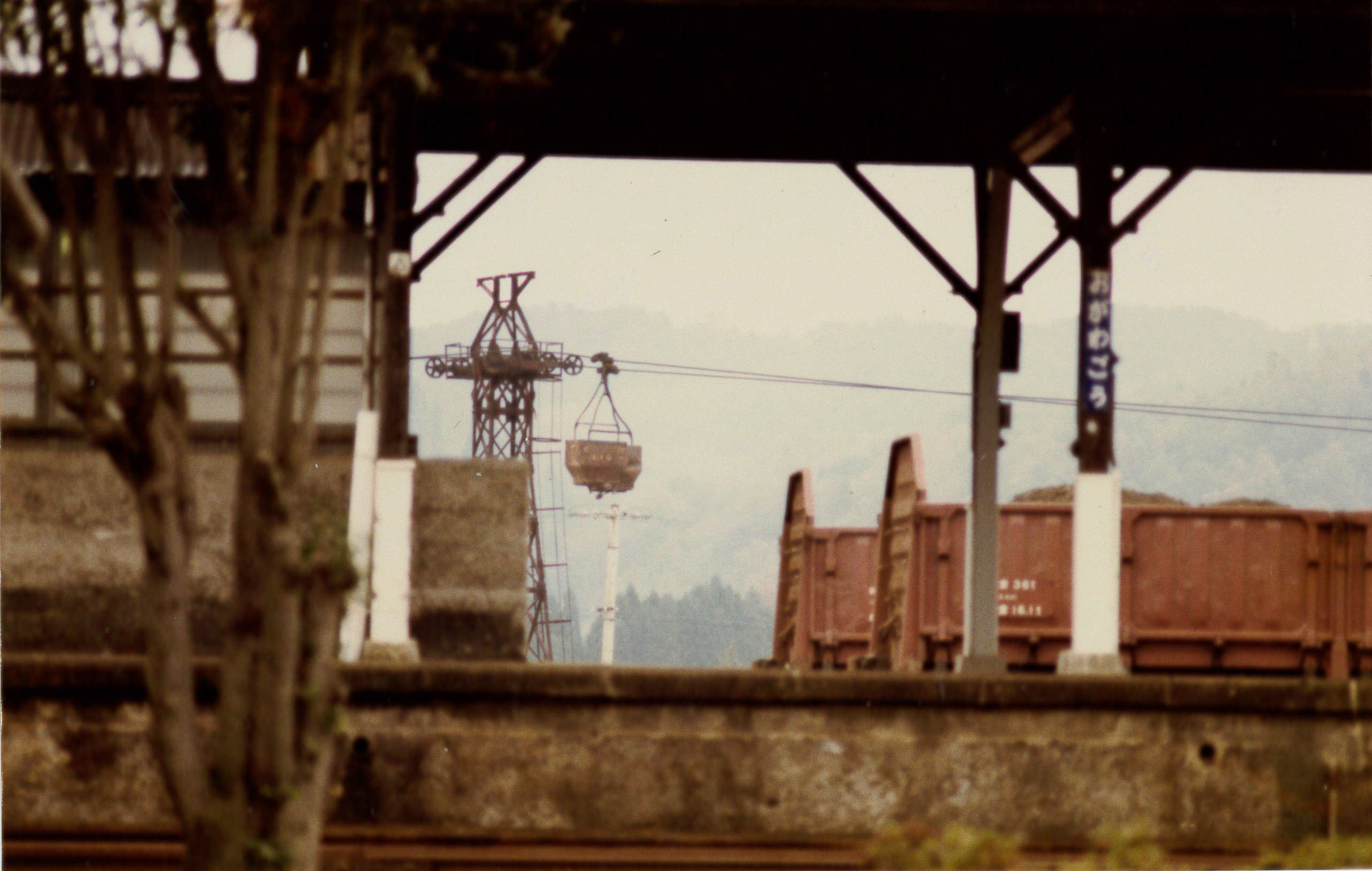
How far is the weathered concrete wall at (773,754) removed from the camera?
26.3ft

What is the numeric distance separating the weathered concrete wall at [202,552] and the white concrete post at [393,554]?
1.18ft

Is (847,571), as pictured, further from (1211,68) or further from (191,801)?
(191,801)

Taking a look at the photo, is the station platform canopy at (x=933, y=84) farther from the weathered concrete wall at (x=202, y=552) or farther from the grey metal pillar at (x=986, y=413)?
the weathered concrete wall at (x=202, y=552)

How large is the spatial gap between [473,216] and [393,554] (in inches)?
104

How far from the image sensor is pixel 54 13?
5.39 metres

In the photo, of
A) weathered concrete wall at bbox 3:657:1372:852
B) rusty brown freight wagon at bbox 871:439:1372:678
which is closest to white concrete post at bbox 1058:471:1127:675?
weathered concrete wall at bbox 3:657:1372:852

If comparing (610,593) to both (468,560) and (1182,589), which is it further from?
(468,560)

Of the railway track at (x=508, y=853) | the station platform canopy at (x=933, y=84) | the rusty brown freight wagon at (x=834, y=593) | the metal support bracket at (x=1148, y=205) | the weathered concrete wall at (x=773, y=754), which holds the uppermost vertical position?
the station platform canopy at (x=933, y=84)

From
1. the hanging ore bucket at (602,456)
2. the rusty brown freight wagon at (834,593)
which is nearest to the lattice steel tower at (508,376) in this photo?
the hanging ore bucket at (602,456)

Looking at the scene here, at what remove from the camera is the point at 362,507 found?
10430 mm

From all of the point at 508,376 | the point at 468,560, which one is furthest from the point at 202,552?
the point at 508,376

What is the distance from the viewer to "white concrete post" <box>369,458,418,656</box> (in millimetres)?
9984

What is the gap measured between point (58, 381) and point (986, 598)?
7642 millimetres

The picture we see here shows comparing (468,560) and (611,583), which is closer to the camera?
(468,560)
